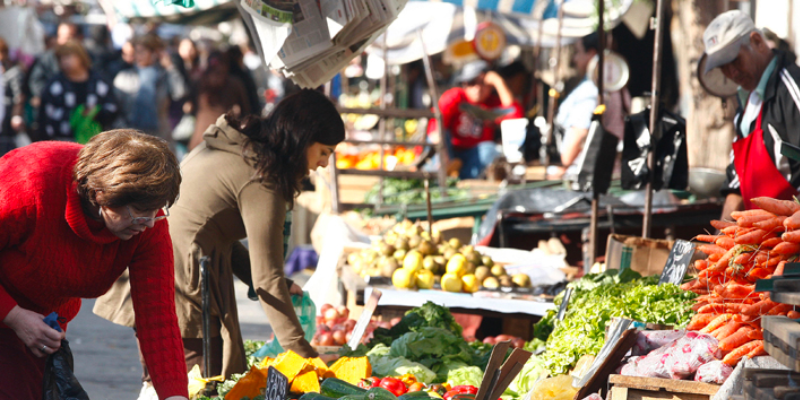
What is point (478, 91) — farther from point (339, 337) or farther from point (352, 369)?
point (352, 369)

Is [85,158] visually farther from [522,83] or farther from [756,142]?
[522,83]

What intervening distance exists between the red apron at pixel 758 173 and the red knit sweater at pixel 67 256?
10.1ft

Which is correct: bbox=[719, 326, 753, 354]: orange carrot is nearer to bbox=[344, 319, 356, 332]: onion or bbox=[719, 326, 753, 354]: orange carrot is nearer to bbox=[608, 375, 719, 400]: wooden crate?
bbox=[608, 375, 719, 400]: wooden crate

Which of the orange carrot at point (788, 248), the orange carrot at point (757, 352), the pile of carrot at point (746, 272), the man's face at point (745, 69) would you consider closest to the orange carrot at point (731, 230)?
the pile of carrot at point (746, 272)

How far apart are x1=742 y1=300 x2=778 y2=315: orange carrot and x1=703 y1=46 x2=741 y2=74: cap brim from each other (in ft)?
6.55

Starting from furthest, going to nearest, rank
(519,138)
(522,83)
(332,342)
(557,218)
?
(522,83), (519,138), (557,218), (332,342)

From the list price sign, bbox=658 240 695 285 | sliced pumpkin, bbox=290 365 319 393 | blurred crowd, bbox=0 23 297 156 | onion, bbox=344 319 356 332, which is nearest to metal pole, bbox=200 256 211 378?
sliced pumpkin, bbox=290 365 319 393

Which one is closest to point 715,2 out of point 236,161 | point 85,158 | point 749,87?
point 749,87

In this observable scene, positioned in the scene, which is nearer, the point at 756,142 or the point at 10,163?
the point at 10,163

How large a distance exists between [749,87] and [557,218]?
2.25 m

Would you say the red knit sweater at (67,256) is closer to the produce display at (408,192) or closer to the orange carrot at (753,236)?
the orange carrot at (753,236)

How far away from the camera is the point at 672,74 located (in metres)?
10.4

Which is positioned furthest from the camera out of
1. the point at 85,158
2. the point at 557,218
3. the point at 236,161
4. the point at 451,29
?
the point at 451,29

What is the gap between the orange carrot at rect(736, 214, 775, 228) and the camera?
9.02 feet
